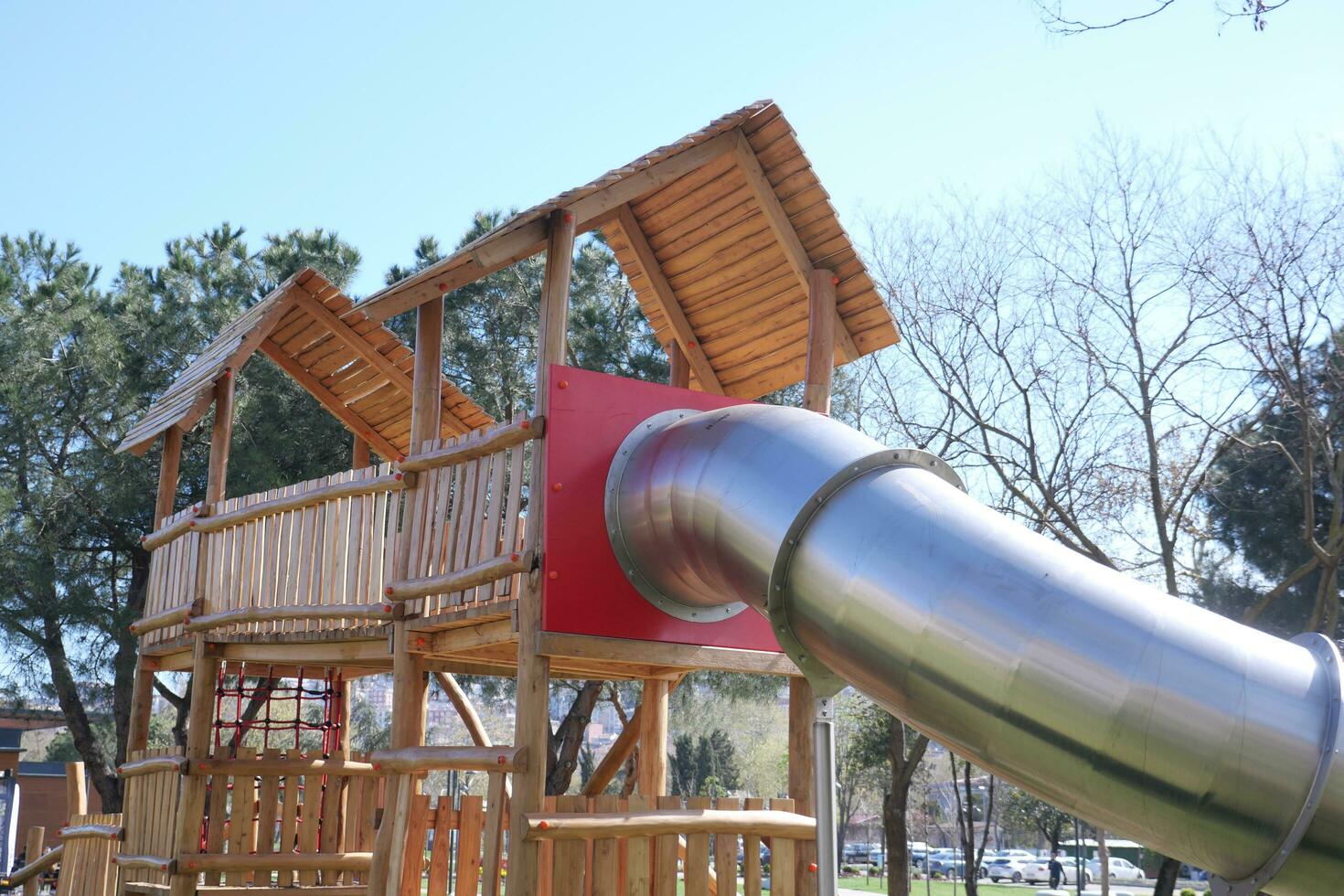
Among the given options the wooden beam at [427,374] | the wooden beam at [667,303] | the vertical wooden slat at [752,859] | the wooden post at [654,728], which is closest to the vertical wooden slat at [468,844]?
the vertical wooden slat at [752,859]

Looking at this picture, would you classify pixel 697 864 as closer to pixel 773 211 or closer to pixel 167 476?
pixel 773 211

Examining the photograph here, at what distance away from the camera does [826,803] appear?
4.93 m

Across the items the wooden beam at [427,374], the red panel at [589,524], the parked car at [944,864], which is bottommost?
the parked car at [944,864]

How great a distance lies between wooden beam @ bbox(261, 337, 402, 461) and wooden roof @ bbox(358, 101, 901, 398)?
372 centimetres

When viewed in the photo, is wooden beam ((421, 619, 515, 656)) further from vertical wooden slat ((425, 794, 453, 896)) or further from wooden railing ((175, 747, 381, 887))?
wooden railing ((175, 747, 381, 887))

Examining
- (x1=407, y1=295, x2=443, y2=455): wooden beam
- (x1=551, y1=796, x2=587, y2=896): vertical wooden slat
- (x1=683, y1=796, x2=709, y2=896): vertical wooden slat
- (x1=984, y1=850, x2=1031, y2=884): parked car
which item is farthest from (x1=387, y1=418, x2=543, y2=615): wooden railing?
(x1=984, y1=850, x2=1031, y2=884): parked car

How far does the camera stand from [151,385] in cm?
1973

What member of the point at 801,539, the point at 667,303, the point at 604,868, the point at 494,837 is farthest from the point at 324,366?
the point at 801,539

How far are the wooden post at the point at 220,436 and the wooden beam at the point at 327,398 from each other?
32.8 inches

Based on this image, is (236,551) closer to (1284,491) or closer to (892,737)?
(892,737)

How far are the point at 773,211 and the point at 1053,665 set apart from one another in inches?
195

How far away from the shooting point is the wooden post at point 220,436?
10.0m

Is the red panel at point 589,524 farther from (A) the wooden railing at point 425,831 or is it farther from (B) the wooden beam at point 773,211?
(B) the wooden beam at point 773,211

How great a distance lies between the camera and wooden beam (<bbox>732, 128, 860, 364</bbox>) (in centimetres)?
820
